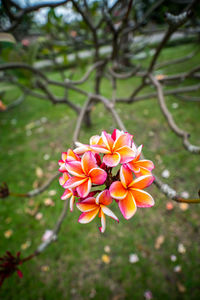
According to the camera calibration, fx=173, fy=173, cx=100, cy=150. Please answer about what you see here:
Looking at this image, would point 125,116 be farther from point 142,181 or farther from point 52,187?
point 142,181

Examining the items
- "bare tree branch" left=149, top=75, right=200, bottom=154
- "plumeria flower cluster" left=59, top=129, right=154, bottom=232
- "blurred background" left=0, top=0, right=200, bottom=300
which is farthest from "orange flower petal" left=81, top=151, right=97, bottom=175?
"bare tree branch" left=149, top=75, right=200, bottom=154

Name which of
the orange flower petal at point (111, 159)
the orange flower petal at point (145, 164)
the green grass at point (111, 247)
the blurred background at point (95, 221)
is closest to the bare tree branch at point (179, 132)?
the blurred background at point (95, 221)

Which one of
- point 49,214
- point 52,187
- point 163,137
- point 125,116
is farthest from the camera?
point 125,116

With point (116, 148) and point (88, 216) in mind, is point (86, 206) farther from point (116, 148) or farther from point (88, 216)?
point (116, 148)

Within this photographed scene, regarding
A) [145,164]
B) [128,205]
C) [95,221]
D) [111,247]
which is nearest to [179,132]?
[145,164]

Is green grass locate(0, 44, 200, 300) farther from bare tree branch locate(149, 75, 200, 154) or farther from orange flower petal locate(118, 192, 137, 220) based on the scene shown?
orange flower petal locate(118, 192, 137, 220)

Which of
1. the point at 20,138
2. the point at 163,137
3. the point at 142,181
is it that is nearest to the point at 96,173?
the point at 142,181
